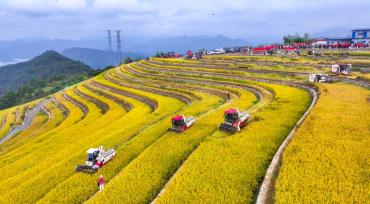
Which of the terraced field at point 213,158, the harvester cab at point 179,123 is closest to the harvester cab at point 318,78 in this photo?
the terraced field at point 213,158

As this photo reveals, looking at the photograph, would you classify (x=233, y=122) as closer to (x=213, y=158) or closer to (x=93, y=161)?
(x=213, y=158)

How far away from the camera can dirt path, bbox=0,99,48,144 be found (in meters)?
75.9

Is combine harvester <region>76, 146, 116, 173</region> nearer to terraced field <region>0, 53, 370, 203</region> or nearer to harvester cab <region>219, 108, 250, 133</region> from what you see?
terraced field <region>0, 53, 370, 203</region>

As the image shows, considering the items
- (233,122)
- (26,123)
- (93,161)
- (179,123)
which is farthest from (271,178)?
(26,123)

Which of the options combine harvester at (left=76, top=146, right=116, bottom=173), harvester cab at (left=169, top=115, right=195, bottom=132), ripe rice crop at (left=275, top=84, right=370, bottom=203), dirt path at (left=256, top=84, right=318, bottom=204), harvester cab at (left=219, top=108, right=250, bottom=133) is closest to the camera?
ripe rice crop at (left=275, top=84, right=370, bottom=203)

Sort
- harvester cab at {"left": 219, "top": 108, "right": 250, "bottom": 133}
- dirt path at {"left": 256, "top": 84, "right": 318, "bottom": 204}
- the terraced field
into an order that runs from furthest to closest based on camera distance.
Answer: harvester cab at {"left": 219, "top": 108, "right": 250, "bottom": 133}
the terraced field
dirt path at {"left": 256, "top": 84, "right": 318, "bottom": 204}

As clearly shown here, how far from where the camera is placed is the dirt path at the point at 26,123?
249ft

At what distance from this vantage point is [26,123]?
87.1 m

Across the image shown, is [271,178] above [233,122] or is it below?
below

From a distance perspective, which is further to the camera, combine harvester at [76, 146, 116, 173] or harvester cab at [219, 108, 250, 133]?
harvester cab at [219, 108, 250, 133]

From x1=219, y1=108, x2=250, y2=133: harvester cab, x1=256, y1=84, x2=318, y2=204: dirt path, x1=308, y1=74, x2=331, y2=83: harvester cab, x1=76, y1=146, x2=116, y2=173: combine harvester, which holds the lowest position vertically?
x1=76, y1=146, x2=116, y2=173: combine harvester

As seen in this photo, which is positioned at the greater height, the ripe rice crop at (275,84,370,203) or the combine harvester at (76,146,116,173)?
the ripe rice crop at (275,84,370,203)

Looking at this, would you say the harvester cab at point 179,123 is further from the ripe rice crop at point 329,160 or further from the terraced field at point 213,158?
the ripe rice crop at point 329,160

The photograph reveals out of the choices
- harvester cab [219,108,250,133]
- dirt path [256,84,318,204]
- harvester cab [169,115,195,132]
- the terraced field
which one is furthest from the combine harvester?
dirt path [256,84,318,204]
